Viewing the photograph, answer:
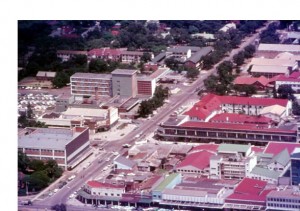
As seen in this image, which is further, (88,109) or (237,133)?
(88,109)

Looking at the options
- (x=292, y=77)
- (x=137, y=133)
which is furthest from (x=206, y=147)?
(x=292, y=77)

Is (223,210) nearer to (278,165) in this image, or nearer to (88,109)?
(278,165)

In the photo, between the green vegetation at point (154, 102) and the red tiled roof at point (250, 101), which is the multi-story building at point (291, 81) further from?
the green vegetation at point (154, 102)

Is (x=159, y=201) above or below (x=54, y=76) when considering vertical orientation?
below

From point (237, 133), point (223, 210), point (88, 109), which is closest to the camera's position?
point (223, 210)

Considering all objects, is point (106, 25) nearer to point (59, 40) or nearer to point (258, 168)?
Result: point (59, 40)

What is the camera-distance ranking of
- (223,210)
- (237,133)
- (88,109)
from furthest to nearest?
1. (88,109)
2. (237,133)
3. (223,210)

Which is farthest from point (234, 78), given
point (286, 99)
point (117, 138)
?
point (117, 138)
